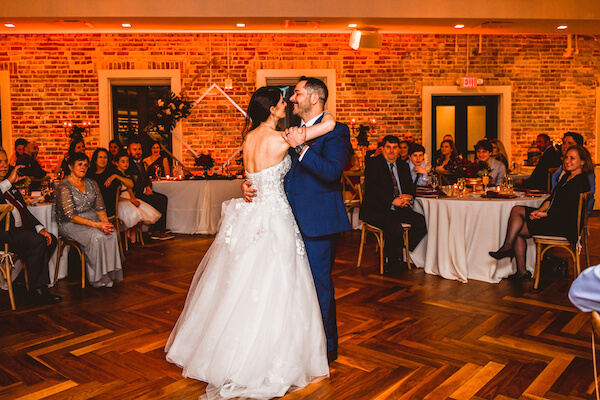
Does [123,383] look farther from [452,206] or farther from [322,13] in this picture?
[322,13]

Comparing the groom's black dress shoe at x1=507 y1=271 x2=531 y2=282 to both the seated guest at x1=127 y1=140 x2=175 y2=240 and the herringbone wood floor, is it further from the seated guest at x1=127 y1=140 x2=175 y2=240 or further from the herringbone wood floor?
the seated guest at x1=127 y1=140 x2=175 y2=240

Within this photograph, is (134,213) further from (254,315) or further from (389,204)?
(254,315)

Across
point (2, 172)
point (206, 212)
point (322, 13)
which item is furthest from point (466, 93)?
point (2, 172)

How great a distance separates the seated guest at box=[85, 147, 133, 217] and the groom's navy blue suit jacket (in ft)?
12.6

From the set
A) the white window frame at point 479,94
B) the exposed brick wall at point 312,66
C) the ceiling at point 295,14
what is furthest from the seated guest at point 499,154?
the ceiling at point 295,14

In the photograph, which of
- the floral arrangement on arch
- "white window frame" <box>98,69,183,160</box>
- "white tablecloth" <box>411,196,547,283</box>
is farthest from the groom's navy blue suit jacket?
"white window frame" <box>98,69,183,160</box>

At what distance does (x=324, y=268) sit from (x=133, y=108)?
7.47 m

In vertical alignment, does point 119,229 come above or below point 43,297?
above

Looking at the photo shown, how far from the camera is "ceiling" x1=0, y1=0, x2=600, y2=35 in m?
7.39

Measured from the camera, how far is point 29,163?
7785 mm

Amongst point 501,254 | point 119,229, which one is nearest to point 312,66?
point 119,229

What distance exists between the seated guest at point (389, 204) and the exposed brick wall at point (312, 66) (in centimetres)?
422

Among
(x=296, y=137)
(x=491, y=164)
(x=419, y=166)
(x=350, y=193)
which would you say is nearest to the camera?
(x=296, y=137)

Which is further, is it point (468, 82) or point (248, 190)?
point (468, 82)
